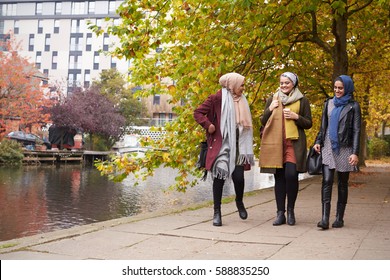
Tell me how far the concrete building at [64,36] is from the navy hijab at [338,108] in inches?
3027

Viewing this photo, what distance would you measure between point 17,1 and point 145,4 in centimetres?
8269

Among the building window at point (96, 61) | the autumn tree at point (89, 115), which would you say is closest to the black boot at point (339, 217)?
the autumn tree at point (89, 115)

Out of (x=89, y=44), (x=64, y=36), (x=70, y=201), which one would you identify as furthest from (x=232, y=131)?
(x=64, y=36)

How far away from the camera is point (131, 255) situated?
530 centimetres

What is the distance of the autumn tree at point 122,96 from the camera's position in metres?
60.7

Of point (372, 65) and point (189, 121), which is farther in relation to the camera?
point (372, 65)

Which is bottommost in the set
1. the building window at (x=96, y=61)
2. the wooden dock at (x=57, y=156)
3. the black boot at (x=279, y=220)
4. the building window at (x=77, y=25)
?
the wooden dock at (x=57, y=156)

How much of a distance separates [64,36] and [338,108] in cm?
8173

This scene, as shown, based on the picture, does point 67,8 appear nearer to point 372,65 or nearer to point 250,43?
point 372,65

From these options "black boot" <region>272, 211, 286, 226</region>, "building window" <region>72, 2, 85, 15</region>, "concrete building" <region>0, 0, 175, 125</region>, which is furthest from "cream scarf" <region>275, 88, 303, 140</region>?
"building window" <region>72, 2, 85, 15</region>

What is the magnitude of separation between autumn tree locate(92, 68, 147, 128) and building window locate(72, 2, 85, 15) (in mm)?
25970

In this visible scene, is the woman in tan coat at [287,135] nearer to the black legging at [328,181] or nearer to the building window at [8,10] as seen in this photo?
the black legging at [328,181]

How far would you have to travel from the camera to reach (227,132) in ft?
22.9

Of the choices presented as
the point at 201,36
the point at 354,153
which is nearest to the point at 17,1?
the point at 201,36
